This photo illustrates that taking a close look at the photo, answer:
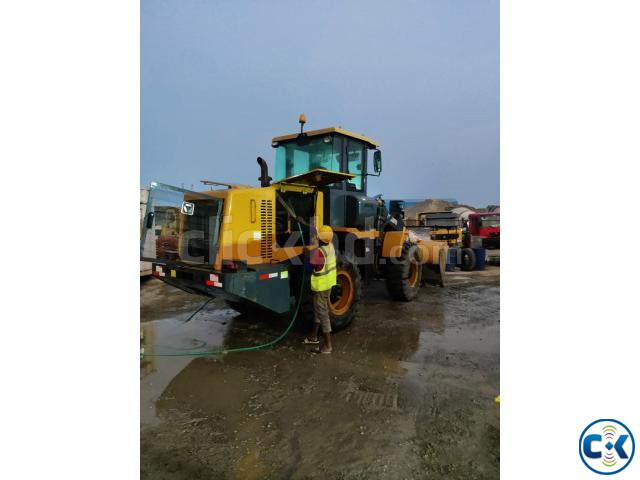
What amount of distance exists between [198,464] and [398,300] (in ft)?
17.2

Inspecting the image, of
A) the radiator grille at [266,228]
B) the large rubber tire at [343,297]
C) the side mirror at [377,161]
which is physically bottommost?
the large rubber tire at [343,297]

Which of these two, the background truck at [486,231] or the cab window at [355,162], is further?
the background truck at [486,231]

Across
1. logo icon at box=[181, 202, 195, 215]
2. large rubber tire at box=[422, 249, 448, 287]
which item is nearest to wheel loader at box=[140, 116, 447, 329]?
logo icon at box=[181, 202, 195, 215]

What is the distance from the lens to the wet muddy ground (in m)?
2.33

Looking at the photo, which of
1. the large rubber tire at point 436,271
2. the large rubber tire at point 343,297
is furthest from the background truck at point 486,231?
the large rubber tire at point 343,297

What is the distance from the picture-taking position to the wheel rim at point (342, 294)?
4.97 meters

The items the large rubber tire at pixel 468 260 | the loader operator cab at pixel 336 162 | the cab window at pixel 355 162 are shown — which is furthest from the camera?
the large rubber tire at pixel 468 260

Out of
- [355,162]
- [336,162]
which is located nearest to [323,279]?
[336,162]

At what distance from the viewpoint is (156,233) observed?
15.4 feet

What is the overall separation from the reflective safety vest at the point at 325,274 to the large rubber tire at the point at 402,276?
2627 mm

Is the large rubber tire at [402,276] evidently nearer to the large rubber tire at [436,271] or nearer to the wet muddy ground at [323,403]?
the wet muddy ground at [323,403]

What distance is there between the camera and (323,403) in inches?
121
